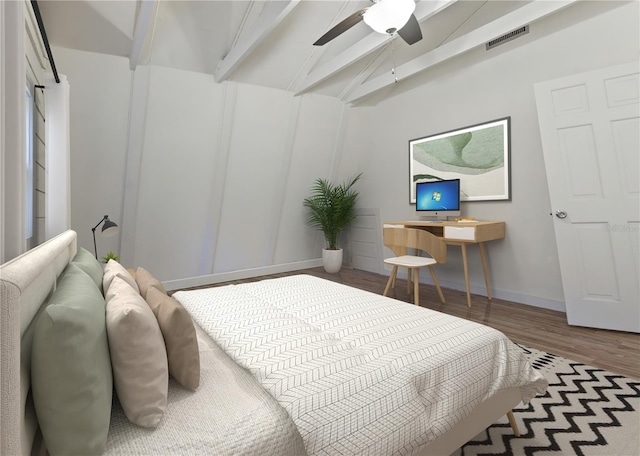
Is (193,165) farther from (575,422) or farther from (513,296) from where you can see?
(575,422)

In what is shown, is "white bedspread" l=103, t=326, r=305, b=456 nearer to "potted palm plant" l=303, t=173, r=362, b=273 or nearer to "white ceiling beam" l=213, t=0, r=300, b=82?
"white ceiling beam" l=213, t=0, r=300, b=82

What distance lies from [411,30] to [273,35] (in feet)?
5.32

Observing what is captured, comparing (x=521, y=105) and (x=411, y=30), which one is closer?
(x=411, y=30)

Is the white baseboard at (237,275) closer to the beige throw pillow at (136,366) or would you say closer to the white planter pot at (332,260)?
the white planter pot at (332,260)

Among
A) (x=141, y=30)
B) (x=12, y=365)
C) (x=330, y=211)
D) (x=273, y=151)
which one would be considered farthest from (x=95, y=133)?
(x=12, y=365)

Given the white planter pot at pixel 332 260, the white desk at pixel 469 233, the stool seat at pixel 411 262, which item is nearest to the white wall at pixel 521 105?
the white desk at pixel 469 233

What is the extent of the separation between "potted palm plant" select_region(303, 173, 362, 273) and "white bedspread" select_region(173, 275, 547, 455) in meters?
3.23

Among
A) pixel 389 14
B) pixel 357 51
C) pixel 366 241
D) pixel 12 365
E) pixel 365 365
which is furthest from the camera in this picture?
pixel 366 241

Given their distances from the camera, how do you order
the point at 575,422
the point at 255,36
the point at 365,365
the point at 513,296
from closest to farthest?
the point at 365,365 → the point at 575,422 → the point at 255,36 → the point at 513,296

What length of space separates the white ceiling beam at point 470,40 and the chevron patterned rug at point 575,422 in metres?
2.82

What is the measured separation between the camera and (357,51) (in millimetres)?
3756

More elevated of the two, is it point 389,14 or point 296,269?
point 389,14

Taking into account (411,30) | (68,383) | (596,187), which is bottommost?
(68,383)

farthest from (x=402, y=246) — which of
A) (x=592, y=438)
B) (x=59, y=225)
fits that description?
(x=59, y=225)
